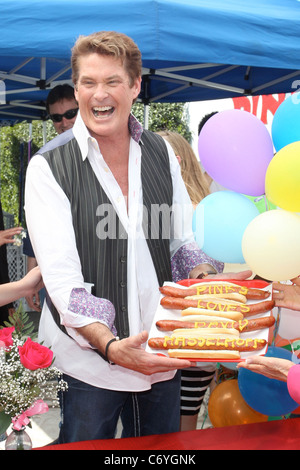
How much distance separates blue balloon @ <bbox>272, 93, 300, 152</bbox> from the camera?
1742 mm

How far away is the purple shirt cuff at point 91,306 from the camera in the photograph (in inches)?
65.7

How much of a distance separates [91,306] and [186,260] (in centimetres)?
52

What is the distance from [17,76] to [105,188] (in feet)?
11.5

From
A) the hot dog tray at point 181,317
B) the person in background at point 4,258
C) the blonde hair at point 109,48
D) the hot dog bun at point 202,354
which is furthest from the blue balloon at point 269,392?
the person in background at point 4,258

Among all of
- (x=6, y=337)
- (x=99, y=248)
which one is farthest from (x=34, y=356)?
(x=99, y=248)

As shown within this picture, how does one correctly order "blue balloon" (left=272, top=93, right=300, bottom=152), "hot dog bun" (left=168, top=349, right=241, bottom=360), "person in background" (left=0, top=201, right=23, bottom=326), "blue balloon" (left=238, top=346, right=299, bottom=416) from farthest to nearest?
"person in background" (left=0, top=201, right=23, bottom=326) → "blue balloon" (left=238, top=346, right=299, bottom=416) → "blue balloon" (left=272, top=93, right=300, bottom=152) → "hot dog bun" (left=168, top=349, right=241, bottom=360)

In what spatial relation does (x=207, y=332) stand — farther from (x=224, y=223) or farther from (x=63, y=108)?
(x=63, y=108)

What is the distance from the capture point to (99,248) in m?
1.80

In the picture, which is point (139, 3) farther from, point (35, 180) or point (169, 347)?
point (169, 347)

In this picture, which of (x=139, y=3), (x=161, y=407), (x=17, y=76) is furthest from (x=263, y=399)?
(x=17, y=76)

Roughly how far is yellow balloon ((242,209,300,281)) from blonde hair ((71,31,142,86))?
0.66 m

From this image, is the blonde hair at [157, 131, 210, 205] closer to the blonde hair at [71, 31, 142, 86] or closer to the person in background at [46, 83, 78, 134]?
the person in background at [46, 83, 78, 134]

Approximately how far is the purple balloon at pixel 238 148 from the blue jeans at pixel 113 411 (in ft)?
2.42

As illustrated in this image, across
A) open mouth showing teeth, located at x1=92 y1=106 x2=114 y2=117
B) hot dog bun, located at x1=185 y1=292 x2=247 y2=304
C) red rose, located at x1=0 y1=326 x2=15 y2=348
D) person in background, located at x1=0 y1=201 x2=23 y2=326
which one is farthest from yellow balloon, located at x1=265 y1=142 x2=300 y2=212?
person in background, located at x1=0 y1=201 x2=23 y2=326
